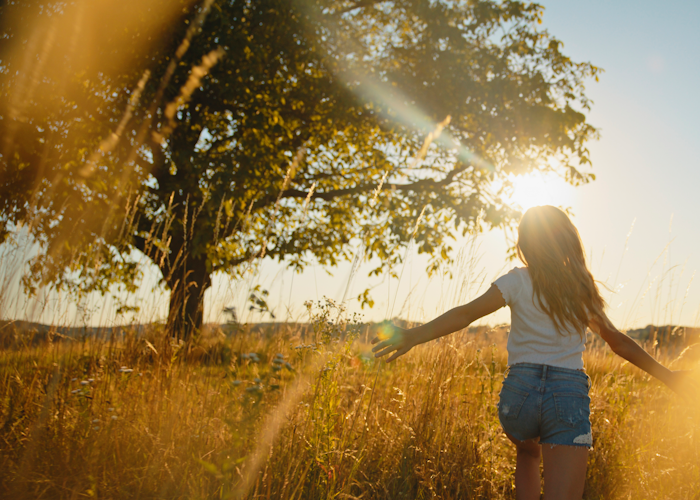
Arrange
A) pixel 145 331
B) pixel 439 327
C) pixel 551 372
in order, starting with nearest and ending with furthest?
pixel 551 372, pixel 439 327, pixel 145 331

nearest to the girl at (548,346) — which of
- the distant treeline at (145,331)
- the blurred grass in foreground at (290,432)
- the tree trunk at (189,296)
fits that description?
the blurred grass in foreground at (290,432)

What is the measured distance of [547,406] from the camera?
67.0 inches

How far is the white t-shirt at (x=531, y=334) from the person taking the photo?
178 centimetres

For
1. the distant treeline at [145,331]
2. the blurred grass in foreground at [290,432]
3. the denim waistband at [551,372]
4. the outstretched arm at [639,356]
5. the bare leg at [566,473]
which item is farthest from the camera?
the distant treeline at [145,331]

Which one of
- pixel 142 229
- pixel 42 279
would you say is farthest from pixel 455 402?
pixel 142 229

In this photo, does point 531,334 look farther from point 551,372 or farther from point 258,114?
point 258,114

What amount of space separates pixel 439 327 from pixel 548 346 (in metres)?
0.46

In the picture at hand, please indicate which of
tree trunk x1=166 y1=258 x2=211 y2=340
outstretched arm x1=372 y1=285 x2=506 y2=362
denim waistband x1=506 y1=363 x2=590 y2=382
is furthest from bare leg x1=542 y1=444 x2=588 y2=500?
tree trunk x1=166 y1=258 x2=211 y2=340

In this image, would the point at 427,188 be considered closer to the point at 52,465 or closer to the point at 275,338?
the point at 275,338

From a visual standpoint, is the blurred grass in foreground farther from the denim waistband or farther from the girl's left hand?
the denim waistband

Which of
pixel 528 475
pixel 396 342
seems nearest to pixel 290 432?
pixel 396 342

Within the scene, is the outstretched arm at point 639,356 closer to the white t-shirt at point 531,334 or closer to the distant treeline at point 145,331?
the white t-shirt at point 531,334

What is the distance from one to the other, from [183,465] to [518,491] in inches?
66.8

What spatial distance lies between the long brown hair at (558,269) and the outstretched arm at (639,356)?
0.08 meters
